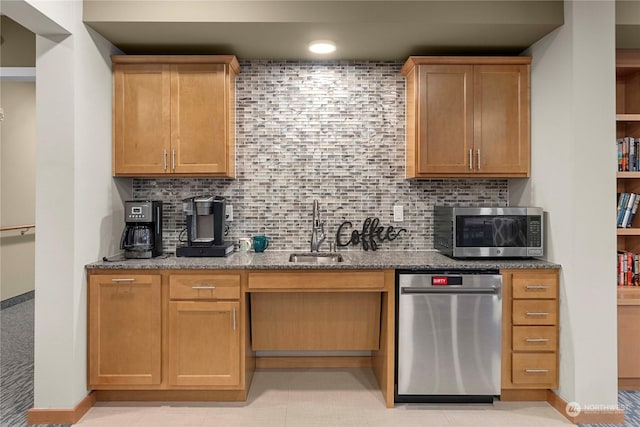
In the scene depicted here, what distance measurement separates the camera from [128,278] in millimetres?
2473

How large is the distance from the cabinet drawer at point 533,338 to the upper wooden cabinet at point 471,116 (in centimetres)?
106

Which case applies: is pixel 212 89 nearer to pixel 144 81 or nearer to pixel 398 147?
pixel 144 81

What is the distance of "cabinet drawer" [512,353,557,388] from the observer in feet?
8.27

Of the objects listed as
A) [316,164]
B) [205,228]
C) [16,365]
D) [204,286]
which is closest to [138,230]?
[205,228]

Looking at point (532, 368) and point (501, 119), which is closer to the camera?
point (532, 368)

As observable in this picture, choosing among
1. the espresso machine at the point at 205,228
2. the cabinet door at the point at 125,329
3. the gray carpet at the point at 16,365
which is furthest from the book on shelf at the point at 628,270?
the gray carpet at the point at 16,365

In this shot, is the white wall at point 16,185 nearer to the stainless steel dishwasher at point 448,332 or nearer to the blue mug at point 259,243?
the blue mug at point 259,243

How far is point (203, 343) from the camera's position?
2.49 meters

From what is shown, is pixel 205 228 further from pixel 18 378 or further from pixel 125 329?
pixel 18 378

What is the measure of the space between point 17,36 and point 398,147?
12.2 ft

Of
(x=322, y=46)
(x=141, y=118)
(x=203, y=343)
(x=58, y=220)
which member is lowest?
(x=203, y=343)

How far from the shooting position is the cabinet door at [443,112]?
2814mm

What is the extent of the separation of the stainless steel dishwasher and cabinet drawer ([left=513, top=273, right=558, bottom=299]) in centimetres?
13

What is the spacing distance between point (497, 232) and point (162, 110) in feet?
7.92
